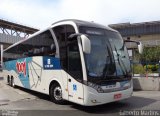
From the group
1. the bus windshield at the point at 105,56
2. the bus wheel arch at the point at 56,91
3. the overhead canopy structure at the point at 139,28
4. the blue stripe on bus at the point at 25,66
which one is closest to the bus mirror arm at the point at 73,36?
the bus windshield at the point at 105,56

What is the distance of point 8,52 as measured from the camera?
766 inches

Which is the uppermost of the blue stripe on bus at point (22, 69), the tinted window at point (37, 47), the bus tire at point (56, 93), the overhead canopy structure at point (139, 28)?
the overhead canopy structure at point (139, 28)

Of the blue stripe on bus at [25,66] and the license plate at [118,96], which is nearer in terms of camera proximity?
the license plate at [118,96]

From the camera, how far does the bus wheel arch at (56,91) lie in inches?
410

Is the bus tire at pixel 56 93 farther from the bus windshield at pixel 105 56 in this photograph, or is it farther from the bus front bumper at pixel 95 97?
the bus windshield at pixel 105 56

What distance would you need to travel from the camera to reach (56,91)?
10625 millimetres

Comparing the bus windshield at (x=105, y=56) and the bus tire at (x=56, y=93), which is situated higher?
the bus windshield at (x=105, y=56)

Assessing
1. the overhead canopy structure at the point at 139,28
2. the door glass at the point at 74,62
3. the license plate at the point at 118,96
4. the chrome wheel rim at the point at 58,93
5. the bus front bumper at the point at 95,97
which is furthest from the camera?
the overhead canopy structure at the point at 139,28

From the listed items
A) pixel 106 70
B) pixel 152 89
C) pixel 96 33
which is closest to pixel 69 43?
pixel 96 33

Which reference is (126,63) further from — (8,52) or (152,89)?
(8,52)

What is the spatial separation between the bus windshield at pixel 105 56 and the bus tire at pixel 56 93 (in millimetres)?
2219

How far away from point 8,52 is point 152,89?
1082 centimetres

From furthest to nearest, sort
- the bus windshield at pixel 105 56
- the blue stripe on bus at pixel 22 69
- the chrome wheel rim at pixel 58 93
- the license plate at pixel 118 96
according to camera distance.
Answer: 1. the blue stripe on bus at pixel 22 69
2. the chrome wheel rim at pixel 58 93
3. the license plate at pixel 118 96
4. the bus windshield at pixel 105 56

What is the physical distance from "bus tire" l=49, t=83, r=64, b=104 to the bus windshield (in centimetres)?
222
